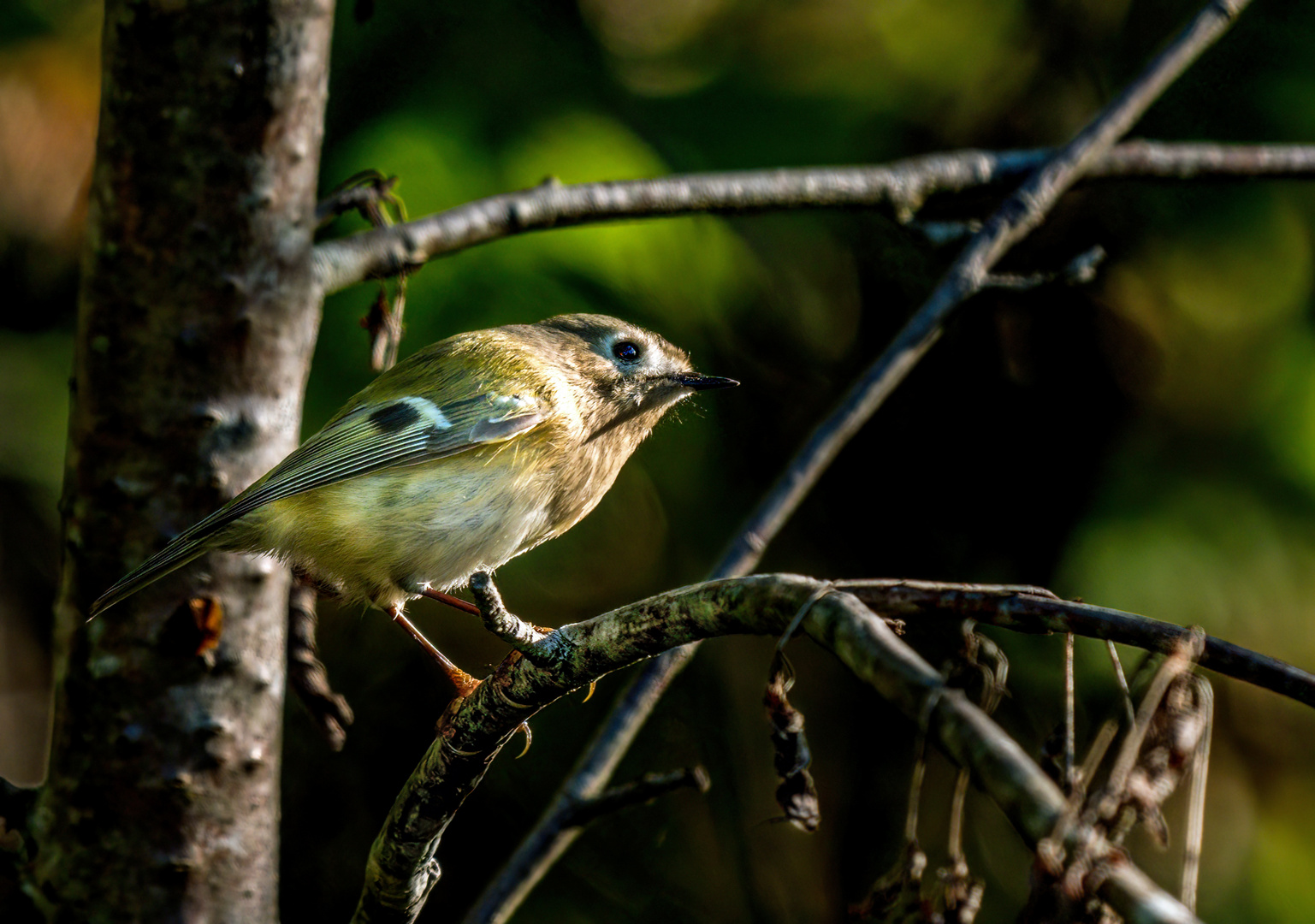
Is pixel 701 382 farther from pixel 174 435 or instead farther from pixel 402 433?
pixel 174 435

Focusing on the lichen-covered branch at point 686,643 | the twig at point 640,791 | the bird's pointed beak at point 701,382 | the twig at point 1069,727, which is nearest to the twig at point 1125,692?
the twig at point 1069,727

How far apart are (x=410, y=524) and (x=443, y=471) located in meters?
0.12

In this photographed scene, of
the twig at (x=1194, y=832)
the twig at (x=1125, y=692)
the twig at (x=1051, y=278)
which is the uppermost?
the twig at (x=1051, y=278)

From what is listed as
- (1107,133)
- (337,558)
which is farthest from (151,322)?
(1107,133)

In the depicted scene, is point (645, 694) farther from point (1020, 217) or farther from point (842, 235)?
point (842, 235)

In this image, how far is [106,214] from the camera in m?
1.67

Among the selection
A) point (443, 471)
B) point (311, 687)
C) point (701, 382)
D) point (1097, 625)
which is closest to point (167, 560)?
point (311, 687)

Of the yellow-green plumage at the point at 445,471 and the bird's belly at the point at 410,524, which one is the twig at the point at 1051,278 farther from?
the bird's belly at the point at 410,524

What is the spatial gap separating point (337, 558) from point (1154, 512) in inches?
74.6

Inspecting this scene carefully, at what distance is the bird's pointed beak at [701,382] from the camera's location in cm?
236

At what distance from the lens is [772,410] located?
3.09 metres

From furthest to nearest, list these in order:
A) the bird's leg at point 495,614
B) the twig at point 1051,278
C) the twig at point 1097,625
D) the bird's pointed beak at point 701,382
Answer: the bird's pointed beak at point 701,382
the twig at point 1051,278
the bird's leg at point 495,614
the twig at point 1097,625

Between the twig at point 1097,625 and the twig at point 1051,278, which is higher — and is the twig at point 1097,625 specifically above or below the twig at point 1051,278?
below

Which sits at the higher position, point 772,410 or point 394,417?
point 772,410
